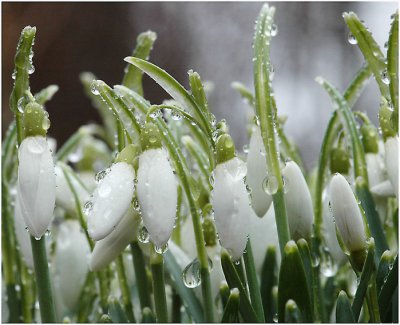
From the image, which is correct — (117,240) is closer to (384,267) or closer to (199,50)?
(384,267)

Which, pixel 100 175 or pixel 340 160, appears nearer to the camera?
pixel 100 175

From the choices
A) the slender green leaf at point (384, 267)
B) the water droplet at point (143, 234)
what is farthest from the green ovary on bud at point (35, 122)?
the slender green leaf at point (384, 267)

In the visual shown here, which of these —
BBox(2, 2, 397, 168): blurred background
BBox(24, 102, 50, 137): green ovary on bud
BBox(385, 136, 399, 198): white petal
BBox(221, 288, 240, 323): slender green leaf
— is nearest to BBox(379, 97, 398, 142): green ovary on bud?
BBox(385, 136, 399, 198): white petal

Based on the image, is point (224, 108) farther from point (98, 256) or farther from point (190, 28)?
point (98, 256)

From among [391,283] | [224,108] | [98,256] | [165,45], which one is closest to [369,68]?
[391,283]

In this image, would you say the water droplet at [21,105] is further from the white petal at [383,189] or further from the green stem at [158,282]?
the white petal at [383,189]

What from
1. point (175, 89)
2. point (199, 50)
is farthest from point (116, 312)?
point (199, 50)
